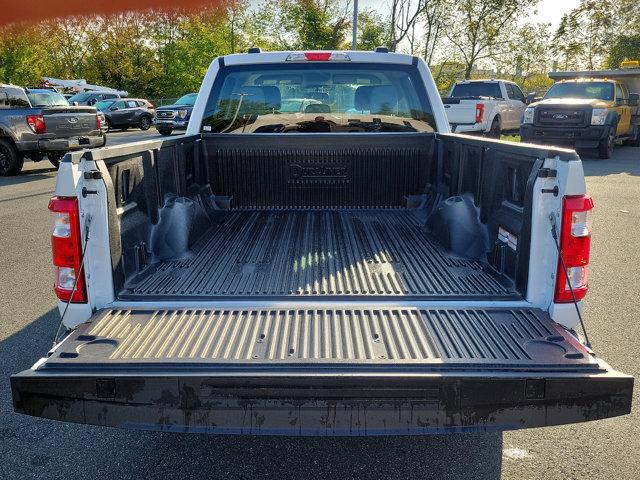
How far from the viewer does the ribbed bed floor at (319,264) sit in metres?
3.02

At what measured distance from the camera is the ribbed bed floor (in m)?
3.02

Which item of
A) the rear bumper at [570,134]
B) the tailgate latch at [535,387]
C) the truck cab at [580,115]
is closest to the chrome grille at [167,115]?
the truck cab at [580,115]

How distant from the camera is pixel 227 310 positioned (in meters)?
2.79

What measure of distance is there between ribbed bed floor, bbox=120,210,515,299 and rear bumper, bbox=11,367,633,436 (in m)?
0.75

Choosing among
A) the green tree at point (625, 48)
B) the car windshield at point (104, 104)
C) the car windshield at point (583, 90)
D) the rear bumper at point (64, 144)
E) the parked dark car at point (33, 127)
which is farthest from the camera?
the green tree at point (625, 48)

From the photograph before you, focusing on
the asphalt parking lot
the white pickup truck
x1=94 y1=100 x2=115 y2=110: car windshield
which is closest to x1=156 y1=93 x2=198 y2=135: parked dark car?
x1=94 y1=100 x2=115 y2=110: car windshield

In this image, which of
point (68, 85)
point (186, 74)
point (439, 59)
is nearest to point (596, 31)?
point (439, 59)

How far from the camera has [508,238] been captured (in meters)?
3.08

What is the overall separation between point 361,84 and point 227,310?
2836mm

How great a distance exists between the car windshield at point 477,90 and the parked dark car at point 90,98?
18.5m

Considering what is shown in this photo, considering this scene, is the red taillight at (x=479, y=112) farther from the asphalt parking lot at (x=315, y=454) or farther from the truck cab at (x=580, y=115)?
the asphalt parking lot at (x=315, y=454)

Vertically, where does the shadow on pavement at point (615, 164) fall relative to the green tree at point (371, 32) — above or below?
below

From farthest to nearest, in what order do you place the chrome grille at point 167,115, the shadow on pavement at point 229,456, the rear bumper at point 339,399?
the chrome grille at point 167,115, the shadow on pavement at point 229,456, the rear bumper at point 339,399

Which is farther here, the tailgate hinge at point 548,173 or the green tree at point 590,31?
the green tree at point 590,31
